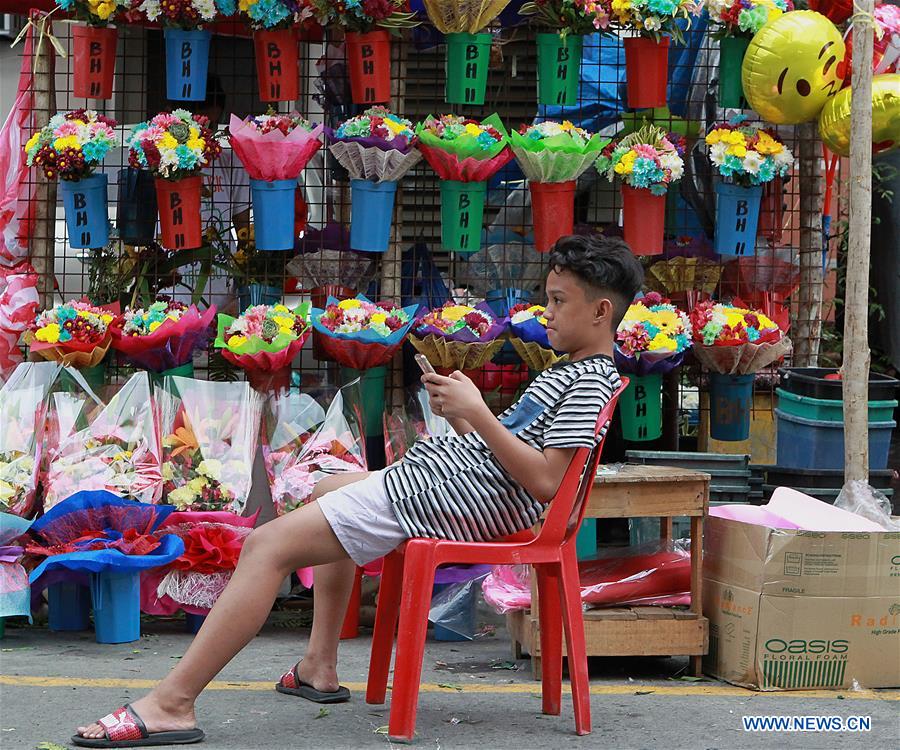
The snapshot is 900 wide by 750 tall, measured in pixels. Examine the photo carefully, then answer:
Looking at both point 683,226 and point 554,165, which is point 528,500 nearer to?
point 554,165

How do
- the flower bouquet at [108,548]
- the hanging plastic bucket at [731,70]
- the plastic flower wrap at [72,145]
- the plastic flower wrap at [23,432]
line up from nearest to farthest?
the flower bouquet at [108,548] → the plastic flower wrap at [23,432] → the plastic flower wrap at [72,145] → the hanging plastic bucket at [731,70]

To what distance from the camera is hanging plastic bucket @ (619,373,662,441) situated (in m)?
5.66

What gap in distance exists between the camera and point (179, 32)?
562 centimetres

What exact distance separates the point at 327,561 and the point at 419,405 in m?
1.92

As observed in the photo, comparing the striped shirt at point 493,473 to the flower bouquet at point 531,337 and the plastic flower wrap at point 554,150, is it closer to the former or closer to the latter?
the flower bouquet at point 531,337

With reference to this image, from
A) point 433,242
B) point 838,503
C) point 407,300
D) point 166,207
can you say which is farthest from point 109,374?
point 838,503

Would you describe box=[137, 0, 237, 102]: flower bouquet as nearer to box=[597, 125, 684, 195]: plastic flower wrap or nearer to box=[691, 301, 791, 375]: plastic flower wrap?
box=[597, 125, 684, 195]: plastic flower wrap

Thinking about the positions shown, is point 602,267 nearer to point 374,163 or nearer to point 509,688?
point 509,688

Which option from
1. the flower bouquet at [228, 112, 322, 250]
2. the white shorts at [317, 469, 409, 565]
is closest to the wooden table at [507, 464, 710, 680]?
the white shorts at [317, 469, 409, 565]

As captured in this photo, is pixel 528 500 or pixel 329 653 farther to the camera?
pixel 329 653

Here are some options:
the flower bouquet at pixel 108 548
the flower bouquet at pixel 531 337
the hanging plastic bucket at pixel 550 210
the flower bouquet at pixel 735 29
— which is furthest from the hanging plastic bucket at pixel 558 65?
the flower bouquet at pixel 108 548

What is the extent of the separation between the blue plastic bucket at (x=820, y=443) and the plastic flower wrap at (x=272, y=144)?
2.30 meters

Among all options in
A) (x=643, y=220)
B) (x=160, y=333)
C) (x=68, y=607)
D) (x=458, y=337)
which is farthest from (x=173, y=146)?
(x=643, y=220)

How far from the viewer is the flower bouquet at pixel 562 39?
5.52m
